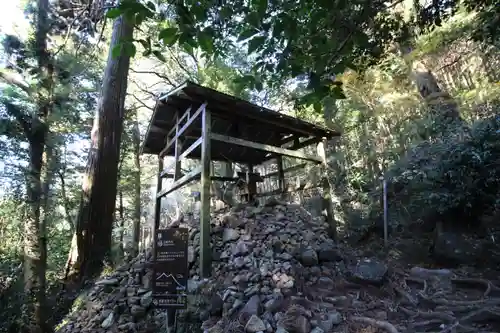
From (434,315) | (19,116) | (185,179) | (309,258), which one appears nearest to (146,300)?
(185,179)

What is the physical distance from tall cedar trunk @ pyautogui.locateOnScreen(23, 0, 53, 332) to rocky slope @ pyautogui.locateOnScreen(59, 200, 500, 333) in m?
1.27

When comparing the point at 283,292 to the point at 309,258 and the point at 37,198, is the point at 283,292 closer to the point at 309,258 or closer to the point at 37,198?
the point at 309,258

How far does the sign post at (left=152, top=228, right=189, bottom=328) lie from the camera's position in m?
3.76

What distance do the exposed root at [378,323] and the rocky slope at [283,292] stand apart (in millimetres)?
12

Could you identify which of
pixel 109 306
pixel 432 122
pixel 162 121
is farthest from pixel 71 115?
pixel 432 122

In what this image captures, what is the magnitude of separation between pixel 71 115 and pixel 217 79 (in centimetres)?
556

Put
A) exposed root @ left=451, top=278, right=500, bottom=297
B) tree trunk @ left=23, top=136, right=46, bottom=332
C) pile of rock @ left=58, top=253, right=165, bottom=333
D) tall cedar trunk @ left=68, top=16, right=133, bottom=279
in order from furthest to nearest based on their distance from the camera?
tall cedar trunk @ left=68, top=16, right=133, bottom=279
tree trunk @ left=23, top=136, right=46, bottom=332
pile of rock @ left=58, top=253, right=165, bottom=333
exposed root @ left=451, top=278, right=500, bottom=297

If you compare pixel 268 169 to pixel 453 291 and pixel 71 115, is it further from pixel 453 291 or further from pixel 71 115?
pixel 453 291

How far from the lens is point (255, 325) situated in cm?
331

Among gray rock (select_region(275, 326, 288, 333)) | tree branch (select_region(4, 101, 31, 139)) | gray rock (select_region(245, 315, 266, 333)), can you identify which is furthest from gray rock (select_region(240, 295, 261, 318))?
tree branch (select_region(4, 101, 31, 139))

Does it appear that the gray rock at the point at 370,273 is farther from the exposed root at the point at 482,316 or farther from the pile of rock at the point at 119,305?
the pile of rock at the point at 119,305

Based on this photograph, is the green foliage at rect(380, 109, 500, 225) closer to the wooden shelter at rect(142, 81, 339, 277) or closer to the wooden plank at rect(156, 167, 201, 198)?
the wooden shelter at rect(142, 81, 339, 277)

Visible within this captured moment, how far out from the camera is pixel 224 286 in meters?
4.21

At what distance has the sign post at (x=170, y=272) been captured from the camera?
3758 mm
